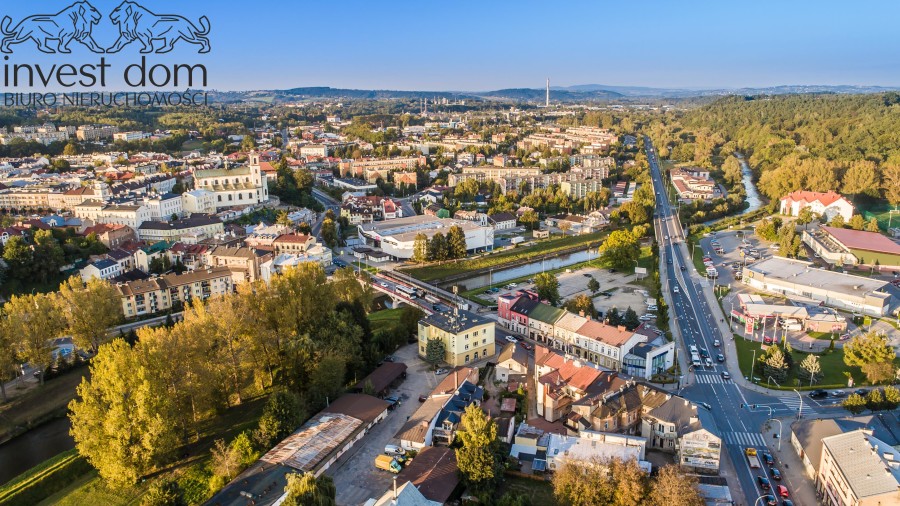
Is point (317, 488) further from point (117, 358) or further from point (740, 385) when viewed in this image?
point (740, 385)

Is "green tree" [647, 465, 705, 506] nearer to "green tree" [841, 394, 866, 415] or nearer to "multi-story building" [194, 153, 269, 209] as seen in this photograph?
"green tree" [841, 394, 866, 415]

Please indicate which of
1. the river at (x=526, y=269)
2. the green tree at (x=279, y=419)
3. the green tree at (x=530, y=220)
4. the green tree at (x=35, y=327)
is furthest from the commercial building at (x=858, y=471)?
the green tree at (x=530, y=220)

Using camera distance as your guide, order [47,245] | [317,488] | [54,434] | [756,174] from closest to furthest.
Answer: [317,488] < [54,434] < [47,245] < [756,174]

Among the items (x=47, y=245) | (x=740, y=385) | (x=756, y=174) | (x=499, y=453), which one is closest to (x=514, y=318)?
(x=740, y=385)

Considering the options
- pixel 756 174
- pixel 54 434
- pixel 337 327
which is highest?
pixel 756 174

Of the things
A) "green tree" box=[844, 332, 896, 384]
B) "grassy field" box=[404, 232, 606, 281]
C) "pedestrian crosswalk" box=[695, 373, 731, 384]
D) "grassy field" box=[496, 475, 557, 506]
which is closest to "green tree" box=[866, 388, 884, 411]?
"green tree" box=[844, 332, 896, 384]

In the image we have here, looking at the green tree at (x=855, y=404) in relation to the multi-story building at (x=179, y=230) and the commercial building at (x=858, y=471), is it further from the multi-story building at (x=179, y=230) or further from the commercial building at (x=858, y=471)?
the multi-story building at (x=179, y=230)
